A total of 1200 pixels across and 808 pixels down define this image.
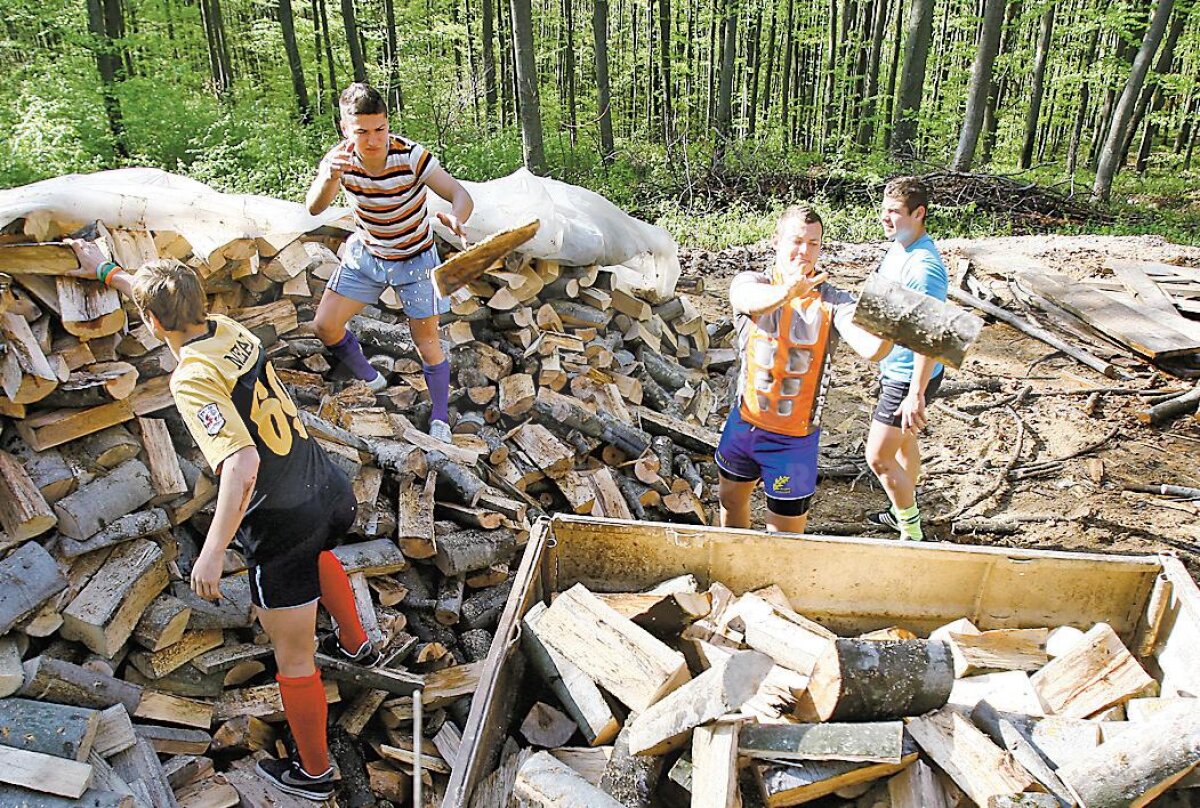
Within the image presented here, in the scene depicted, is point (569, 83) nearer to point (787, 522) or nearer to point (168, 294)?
point (787, 522)

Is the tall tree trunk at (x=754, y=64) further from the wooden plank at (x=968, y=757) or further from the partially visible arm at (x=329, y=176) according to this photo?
the wooden plank at (x=968, y=757)

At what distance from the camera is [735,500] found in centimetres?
373

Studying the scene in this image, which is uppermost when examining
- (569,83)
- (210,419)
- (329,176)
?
(329,176)

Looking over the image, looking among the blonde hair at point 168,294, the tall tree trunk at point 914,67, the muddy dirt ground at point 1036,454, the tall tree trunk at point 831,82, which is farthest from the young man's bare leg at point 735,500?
the tall tree trunk at point 831,82

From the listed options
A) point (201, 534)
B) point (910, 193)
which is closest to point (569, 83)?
point (910, 193)

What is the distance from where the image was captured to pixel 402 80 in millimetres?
18406

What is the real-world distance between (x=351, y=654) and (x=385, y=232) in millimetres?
2102

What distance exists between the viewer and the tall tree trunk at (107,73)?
1309 centimetres

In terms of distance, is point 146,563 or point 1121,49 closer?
point 146,563

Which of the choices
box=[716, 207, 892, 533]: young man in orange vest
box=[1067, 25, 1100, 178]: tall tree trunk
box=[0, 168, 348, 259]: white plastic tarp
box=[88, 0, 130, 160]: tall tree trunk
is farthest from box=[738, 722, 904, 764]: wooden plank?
box=[1067, 25, 1100, 178]: tall tree trunk

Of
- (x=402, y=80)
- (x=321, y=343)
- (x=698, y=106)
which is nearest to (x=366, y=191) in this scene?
(x=321, y=343)

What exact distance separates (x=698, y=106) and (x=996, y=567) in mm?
24524

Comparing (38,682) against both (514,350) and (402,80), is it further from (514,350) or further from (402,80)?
(402,80)

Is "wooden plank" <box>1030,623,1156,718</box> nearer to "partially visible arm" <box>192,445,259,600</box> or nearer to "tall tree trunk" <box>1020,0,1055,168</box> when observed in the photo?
"partially visible arm" <box>192,445,259,600</box>
